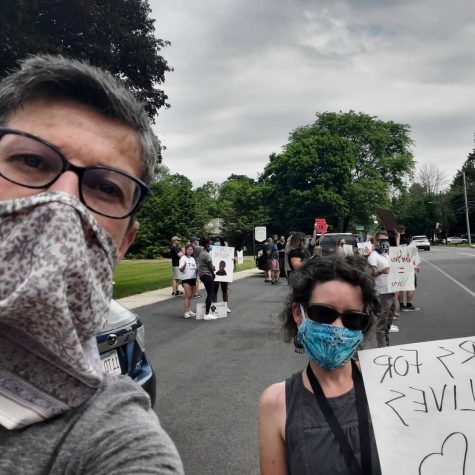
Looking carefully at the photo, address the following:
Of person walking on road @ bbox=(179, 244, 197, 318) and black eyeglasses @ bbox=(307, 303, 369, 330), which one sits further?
person walking on road @ bbox=(179, 244, 197, 318)

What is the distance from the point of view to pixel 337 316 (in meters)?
2.37

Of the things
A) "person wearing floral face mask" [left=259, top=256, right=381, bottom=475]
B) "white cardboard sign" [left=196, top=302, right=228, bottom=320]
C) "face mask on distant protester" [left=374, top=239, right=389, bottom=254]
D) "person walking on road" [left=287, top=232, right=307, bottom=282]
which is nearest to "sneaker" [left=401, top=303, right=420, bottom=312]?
"face mask on distant protester" [left=374, top=239, right=389, bottom=254]

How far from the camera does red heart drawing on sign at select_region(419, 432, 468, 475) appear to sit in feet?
5.38

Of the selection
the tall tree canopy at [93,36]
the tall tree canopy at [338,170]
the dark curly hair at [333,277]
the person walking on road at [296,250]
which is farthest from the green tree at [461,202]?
the dark curly hair at [333,277]

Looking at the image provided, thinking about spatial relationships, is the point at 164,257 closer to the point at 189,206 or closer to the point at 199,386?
the point at 189,206

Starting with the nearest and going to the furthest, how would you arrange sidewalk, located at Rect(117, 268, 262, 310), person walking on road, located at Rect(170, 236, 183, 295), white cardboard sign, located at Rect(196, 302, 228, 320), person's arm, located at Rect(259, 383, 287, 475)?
person's arm, located at Rect(259, 383, 287, 475), white cardboard sign, located at Rect(196, 302, 228, 320), sidewalk, located at Rect(117, 268, 262, 310), person walking on road, located at Rect(170, 236, 183, 295)

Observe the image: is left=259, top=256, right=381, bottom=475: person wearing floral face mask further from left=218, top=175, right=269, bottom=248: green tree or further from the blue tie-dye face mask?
left=218, top=175, right=269, bottom=248: green tree

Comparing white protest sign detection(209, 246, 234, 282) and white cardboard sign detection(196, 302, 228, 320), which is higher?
white protest sign detection(209, 246, 234, 282)

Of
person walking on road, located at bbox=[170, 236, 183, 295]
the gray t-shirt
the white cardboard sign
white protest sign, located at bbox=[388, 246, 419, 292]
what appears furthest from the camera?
person walking on road, located at bbox=[170, 236, 183, 295]

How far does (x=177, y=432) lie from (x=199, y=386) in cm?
154

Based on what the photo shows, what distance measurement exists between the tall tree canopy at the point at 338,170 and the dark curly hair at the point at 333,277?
52337 mm

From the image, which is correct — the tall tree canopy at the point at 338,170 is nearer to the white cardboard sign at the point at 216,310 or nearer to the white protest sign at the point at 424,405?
the white cardboard sign at the point at 216,310

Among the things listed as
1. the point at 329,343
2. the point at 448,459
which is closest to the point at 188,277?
the point at 329,343

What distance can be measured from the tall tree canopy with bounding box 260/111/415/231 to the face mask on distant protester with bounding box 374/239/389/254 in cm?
4358
